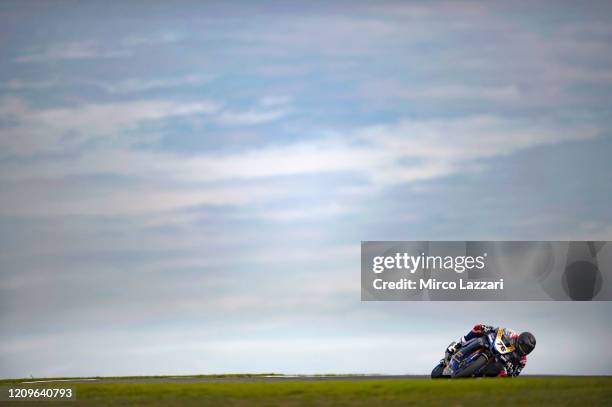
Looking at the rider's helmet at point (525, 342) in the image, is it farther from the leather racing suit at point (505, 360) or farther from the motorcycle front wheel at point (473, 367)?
the motorcycle front wheel at point (473, 367)

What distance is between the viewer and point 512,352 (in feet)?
117

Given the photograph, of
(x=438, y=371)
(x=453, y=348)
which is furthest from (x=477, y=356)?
(x=438, y=371)

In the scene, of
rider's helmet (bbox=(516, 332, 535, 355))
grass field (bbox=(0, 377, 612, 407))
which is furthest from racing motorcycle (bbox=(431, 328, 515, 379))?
grass field (bbox=(0, 377, 612, 407))

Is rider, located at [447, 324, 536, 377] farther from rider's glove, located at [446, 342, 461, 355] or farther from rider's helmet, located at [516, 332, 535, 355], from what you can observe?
rider's glove, located at [446, 342, 461, 355]

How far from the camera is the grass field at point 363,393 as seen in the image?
29000 millimetres

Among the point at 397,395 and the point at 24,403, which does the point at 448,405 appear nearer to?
the point at 397,395

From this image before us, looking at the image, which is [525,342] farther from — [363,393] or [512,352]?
[363,393]

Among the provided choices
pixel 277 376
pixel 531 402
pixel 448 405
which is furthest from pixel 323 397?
pixel 277 376

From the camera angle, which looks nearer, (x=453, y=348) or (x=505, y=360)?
(x=505, y=360)

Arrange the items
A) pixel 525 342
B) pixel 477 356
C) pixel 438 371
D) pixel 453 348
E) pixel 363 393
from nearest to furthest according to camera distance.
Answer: pixel 363 393 < pixel 525 342 < pixel 477 356 < pixel 453 348 < pixel 438 371

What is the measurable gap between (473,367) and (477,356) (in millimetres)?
411

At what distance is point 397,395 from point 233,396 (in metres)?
4.82

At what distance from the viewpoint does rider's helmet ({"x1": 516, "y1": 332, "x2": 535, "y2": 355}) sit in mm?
35375

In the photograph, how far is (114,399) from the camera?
99.6ft
